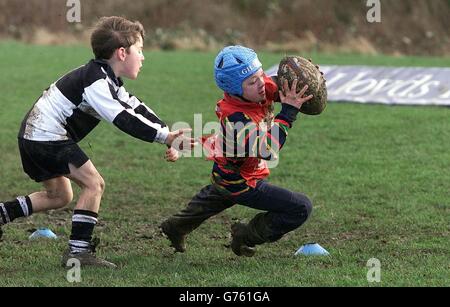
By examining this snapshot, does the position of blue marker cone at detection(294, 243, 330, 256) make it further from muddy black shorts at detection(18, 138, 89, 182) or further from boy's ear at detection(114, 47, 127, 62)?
boy's ear at detection(114, 47, 127, 62)

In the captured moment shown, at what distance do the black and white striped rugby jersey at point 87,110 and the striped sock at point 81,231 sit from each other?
54cm

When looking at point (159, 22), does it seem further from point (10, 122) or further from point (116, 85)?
point (116, 85)

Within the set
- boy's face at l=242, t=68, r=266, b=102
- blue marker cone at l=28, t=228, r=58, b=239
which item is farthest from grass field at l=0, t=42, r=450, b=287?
boy's face at l=242, t=68, r=266, b=102

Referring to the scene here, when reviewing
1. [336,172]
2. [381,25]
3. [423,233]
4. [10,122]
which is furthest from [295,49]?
[423,233]

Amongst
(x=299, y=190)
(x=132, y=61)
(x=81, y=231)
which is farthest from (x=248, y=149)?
(x=299, y=190)

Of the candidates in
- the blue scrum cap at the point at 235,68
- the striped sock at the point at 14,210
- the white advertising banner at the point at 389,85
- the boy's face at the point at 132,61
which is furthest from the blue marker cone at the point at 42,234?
the white advertising banner at the point at 389,85

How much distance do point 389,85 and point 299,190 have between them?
622cm

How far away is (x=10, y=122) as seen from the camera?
1279 centimetres

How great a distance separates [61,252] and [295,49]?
66.3 ft

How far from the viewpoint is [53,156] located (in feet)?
20.0

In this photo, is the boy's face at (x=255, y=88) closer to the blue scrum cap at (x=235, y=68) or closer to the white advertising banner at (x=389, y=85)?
the blue scrum cap at (x=235, y=68)

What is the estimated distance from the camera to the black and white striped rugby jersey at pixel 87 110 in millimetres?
5828

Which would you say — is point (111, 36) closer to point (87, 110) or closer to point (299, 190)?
point (87, 110)

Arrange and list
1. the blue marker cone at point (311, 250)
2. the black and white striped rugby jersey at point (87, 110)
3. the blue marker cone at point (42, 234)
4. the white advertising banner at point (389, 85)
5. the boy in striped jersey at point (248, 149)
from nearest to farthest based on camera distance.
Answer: the boy in striped jersey at point (248, 149)
the black and white striped rugby jersey at point (87, 110)
the blue marker cone at point (311, 250)
the blue marker cone at point (42, 234)
the white advertising banner at point (389, 85)
